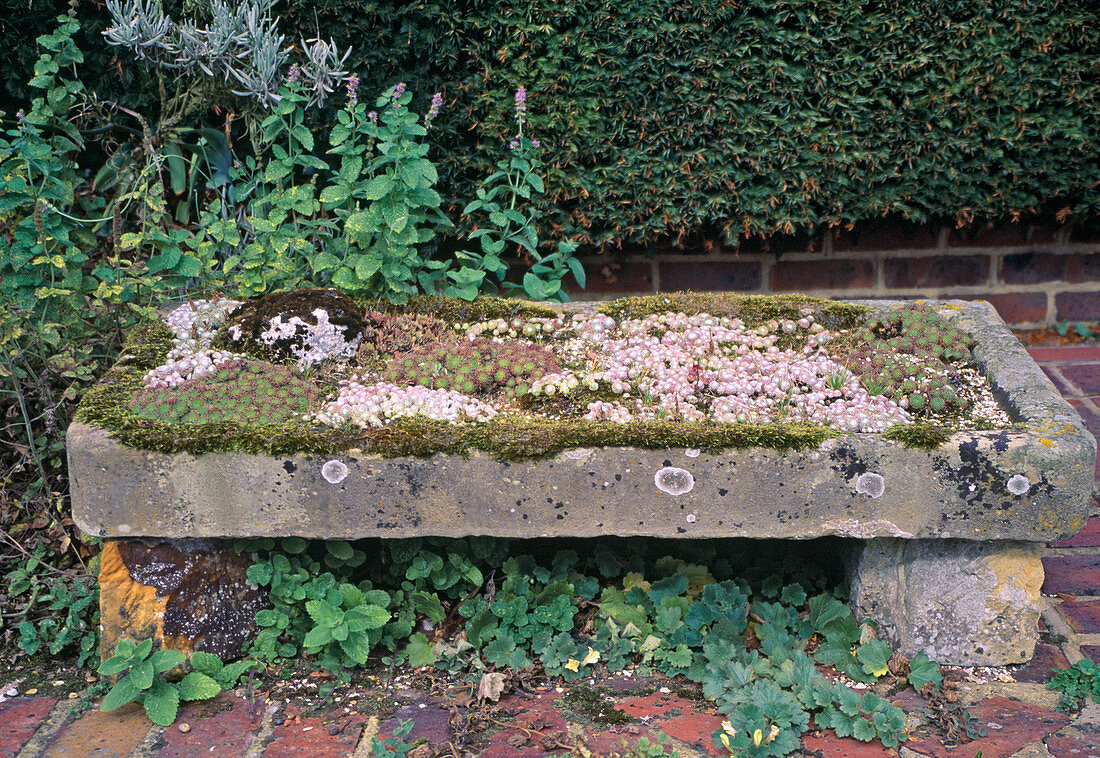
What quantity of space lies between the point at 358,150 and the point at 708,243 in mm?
1953

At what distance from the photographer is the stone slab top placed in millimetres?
2088

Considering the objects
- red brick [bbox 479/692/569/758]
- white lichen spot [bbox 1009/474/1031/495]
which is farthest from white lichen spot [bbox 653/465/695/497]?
white lichen spot [bbox 1009/474/1031/495]

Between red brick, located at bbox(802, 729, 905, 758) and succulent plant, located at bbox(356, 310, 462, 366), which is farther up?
succulent plant, located at bbox(356, 310, 462, 366)

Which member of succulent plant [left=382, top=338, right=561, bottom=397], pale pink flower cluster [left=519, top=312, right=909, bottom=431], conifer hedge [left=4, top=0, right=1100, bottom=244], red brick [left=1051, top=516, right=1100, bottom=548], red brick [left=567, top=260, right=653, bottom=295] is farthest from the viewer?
red brick [left=567, top=260, right=653, bottom=295]

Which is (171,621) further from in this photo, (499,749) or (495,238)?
(495,238)

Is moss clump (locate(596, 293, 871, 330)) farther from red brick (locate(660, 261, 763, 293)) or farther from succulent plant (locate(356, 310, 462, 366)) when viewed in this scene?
red brick (locate(660, 261, 763, 293))

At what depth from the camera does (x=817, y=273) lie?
4.37 meters

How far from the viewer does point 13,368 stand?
2691mm

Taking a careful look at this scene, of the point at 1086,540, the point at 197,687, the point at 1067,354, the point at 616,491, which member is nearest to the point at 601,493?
the point at 616,491

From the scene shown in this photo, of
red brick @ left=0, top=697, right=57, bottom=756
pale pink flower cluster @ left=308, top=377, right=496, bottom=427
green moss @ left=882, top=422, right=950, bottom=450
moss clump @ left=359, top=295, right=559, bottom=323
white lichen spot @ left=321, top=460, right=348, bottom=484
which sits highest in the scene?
moss clump @ left=359, top=295, right=559, bottom=323

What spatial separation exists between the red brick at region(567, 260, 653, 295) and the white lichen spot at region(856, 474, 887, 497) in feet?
7.75

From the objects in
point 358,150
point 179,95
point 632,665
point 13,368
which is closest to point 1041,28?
point 358,150

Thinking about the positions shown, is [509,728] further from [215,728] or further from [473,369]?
[473,369]

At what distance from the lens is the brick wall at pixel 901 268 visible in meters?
4.33
